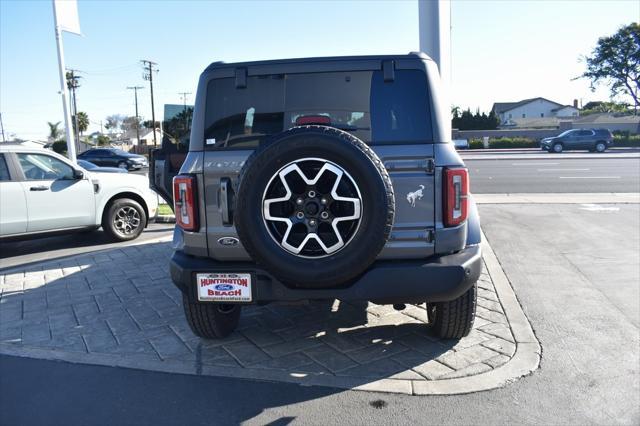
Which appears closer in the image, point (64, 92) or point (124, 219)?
point (124, 219)

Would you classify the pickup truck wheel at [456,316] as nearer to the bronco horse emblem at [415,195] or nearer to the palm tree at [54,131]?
the bronco horse emblem at [415,195]

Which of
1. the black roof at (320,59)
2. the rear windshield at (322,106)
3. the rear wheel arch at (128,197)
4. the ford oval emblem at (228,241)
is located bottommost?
the rear wheel arch at (128,197)

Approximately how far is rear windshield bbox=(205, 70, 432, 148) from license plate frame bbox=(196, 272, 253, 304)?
2.97ft

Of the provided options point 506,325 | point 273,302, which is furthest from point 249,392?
point 506,325

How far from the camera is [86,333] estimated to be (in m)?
4.57

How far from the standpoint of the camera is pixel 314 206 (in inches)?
124

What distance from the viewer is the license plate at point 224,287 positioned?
3.48 metres

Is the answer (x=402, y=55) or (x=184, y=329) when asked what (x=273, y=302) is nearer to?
(x=184, y=329)

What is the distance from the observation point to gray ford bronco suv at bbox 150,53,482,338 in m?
3.14

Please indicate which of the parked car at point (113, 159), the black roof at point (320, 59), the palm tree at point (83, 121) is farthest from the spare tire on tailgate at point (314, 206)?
the palm tree at point (83, 121)

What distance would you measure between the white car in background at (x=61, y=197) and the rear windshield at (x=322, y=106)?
16.8 feet

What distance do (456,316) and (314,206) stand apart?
1.54 meters

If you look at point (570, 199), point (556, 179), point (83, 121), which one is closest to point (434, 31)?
point (570, 199)

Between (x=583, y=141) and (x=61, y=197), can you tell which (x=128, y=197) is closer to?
(x=61, y=197)
